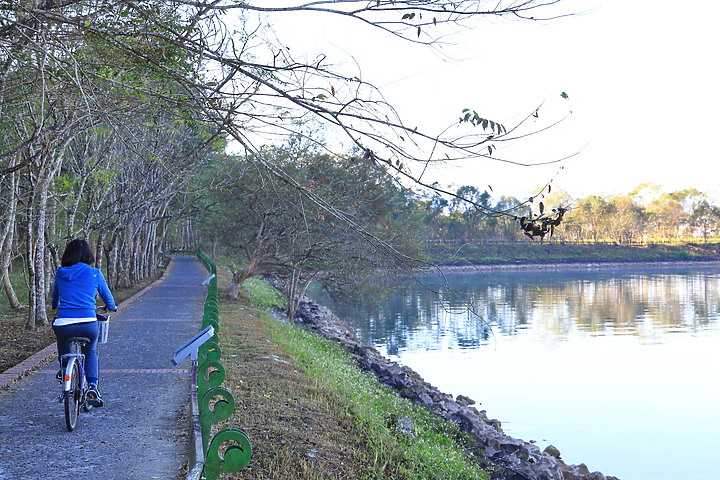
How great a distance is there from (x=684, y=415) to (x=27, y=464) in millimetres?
14907

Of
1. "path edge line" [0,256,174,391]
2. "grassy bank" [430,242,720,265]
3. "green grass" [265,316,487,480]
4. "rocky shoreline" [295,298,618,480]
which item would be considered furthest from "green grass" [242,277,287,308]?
"grassy bank" [430,242,720,265]

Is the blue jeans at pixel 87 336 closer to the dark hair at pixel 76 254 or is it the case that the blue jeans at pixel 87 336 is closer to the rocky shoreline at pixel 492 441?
the dark hair at pixel 76 254

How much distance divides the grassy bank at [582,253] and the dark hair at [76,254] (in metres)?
80.5

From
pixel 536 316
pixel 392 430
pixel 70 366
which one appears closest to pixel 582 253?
pixel 536 316

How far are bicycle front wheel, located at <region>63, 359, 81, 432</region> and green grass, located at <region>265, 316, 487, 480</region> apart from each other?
2.87 metres

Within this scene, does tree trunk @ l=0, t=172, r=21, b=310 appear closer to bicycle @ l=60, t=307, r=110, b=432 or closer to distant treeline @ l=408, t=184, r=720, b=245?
bicycle @ l=60, t=307, r=110, b=432

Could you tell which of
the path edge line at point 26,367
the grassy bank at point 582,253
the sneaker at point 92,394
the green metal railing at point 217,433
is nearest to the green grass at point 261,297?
the path edge line at point 26,367

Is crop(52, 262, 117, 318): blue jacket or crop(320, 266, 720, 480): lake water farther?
crop(320, 266, 720, 480): lake water

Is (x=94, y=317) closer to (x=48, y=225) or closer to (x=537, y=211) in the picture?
(x=537, y=211)

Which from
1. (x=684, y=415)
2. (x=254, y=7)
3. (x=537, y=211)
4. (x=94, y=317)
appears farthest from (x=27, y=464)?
(x=684, y=415)

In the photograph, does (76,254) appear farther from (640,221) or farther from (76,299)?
(640,221)

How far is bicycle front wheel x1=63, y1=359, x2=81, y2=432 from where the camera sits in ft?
21.3

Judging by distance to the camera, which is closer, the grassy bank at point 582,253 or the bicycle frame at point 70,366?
the bicycle frame at point 70,366

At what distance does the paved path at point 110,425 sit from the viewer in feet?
18.7
